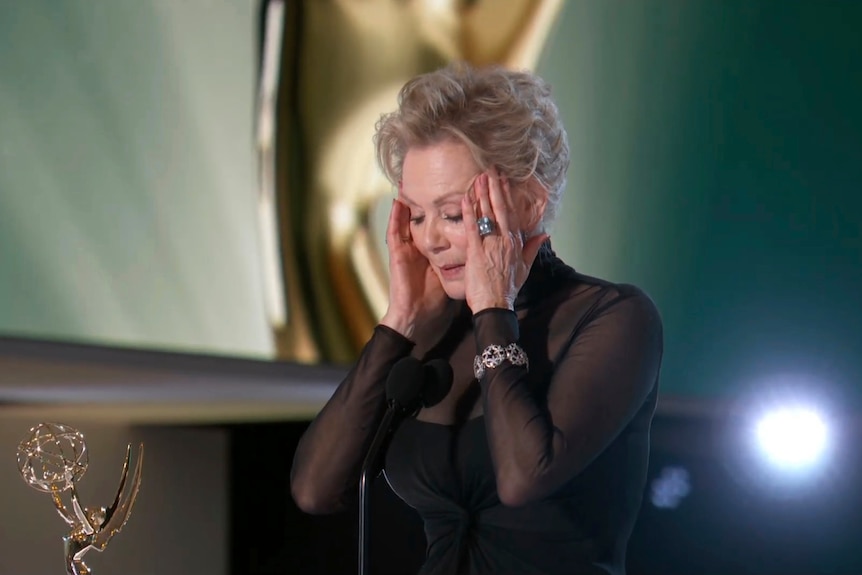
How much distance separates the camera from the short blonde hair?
4.90 feet

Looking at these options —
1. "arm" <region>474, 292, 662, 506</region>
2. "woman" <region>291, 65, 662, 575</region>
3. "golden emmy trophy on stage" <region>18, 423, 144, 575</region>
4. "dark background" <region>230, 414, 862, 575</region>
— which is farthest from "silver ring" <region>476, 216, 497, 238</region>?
"dark background" <region>230, 414, 862, 575</region>

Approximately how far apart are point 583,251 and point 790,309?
0.64 metres

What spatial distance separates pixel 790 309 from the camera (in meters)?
3.56

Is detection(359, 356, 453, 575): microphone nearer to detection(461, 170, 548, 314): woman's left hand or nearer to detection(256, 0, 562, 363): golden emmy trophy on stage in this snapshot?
detection(461, 170, 548, 314): woman's left hand

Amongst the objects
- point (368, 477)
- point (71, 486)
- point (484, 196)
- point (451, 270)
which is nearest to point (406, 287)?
point (451, 270)

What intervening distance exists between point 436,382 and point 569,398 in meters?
0.20

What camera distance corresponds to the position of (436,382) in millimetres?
1524

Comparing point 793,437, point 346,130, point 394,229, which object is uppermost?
point 394,229

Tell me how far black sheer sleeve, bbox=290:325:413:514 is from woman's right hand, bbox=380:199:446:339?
0.08ft

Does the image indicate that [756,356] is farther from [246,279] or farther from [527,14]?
[246,279]

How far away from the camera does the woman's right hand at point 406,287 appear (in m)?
1.58

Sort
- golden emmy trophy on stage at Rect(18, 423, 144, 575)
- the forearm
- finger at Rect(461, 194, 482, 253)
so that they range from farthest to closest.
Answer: golden emmy trophy on stage at Rect(18, 423, 144, 575) → finger at Rect(461, 194, 482, 253) → the forearm

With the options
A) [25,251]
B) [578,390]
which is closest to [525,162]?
[578,390]

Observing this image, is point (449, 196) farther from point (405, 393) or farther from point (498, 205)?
point (405, 393)
